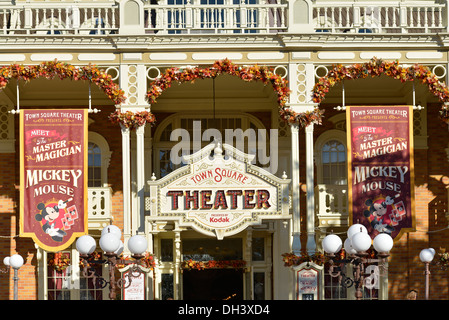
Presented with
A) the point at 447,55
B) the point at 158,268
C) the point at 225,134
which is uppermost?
the point at 447,55

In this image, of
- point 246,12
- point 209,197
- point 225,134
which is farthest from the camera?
point 225,134

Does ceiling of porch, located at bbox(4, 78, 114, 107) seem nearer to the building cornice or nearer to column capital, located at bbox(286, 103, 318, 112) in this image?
the building cornice

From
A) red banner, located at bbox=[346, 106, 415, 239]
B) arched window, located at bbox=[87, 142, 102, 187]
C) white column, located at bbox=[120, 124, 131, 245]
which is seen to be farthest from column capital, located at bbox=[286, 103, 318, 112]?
arched window, located at bbox=[87, 142, 102, 187]

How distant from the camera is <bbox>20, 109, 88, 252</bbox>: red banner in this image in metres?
20.6

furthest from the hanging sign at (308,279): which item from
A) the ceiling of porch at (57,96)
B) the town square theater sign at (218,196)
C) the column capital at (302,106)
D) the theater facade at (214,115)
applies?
the ceiling of porch at (57,96)

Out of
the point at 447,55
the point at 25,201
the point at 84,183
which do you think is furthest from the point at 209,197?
the point at 447,55

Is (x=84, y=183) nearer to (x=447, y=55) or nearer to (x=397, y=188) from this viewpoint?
(x=397, y=188)

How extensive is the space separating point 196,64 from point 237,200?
3.21 meters

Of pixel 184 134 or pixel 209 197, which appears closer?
pixel 209 197

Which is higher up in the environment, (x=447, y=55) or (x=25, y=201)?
(x=447, y=55)

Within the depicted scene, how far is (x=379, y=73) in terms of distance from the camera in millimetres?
20906

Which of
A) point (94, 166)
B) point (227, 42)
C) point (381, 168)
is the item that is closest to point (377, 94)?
point (381, 168)

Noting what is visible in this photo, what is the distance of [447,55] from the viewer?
2111 cm

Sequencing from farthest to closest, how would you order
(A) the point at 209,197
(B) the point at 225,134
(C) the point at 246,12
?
(B) the point at 225,134 → (C) the point at 246,12 → (A) the point at 209,197
